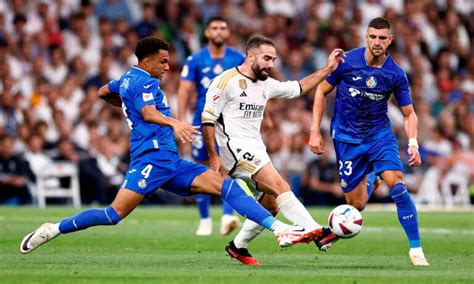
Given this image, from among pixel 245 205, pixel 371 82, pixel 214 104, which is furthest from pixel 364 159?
pixel 245 205

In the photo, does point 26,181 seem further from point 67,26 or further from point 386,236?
point 386,236

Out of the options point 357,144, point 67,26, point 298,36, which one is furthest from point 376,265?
point 298,36

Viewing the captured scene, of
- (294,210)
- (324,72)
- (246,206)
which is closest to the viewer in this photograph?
(246,206)

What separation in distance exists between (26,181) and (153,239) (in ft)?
31.7

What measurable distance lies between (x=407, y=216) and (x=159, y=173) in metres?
2.82

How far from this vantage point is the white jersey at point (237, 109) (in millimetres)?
13234

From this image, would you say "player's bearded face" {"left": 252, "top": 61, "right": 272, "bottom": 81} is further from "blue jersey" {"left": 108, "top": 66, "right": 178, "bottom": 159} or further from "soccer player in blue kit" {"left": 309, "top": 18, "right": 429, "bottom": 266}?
"blue jersey" {"left": 108, "top": 66, "right": 178, "bottom": 159}

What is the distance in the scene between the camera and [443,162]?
28750mm

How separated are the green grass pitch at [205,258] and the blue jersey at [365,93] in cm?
152

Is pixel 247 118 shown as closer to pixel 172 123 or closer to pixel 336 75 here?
pixel 336 75

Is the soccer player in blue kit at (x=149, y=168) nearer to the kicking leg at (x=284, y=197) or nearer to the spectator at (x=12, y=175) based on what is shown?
the kicking leg at (x=284, y=197)

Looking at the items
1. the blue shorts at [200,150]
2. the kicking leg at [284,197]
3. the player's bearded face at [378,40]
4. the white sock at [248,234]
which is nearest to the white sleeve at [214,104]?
the kicking leg at [284,197]

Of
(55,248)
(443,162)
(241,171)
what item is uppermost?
(241,171)

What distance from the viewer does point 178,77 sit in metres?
27.5
